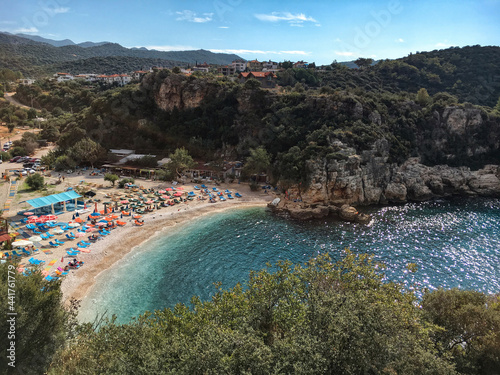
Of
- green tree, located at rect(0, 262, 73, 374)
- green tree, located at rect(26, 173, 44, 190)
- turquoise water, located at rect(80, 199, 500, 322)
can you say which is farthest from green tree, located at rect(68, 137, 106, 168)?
green tree, located at rect(0, 262, 73, 374)

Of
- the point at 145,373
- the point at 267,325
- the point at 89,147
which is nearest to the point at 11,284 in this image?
the point at 145,373

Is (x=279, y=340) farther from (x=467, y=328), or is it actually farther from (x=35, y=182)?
(x=35, y=182)

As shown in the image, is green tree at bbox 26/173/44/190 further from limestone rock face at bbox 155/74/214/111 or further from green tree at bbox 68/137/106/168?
limestone rock face at bbox 155/74/214/111

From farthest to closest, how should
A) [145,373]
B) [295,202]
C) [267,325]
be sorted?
1. [295,202]
2. [267,325]
3. [145,373]

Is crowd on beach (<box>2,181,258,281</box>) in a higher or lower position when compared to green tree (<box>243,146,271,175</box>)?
lower

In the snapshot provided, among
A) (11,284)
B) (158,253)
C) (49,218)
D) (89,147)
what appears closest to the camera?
(11,284)

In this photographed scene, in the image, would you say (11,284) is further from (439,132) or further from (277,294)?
(439,132)

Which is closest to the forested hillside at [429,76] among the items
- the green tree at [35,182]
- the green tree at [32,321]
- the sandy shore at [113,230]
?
the sandy shore at [113,230]
